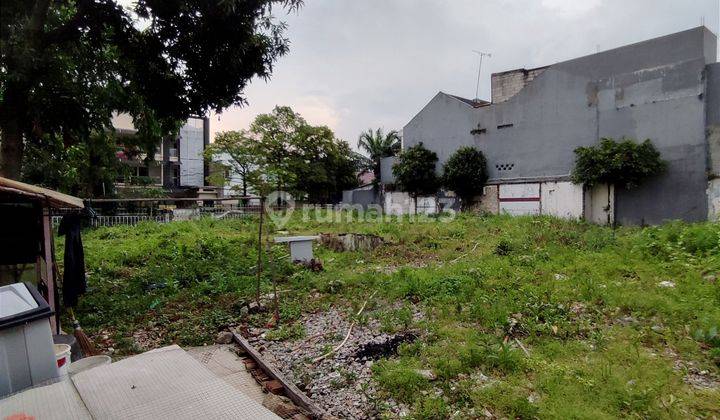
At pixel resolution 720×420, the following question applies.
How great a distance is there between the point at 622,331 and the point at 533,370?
5.19ft

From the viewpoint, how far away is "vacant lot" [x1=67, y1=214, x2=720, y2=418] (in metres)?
3.51

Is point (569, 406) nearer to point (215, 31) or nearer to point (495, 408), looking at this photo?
point (495, 408)

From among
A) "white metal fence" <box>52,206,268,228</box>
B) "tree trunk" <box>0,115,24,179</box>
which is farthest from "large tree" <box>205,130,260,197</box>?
"tree trunk" <box>0,115,24,179</box>

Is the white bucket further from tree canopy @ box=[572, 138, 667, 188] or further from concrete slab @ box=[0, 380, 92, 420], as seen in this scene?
tree canopy @ box=[572, 138, 667, 188]

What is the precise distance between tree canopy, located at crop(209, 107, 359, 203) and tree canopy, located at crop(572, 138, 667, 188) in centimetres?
1890

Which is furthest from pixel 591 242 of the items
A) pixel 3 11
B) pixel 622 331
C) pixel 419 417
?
pixel 3 11

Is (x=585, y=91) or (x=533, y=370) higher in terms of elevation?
(x=585, y=91)

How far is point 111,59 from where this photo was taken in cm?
743

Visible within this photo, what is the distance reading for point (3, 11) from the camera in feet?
17.3

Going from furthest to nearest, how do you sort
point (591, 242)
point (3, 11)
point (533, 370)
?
point (591, 242) → point (3, 11) → point (533, 370)

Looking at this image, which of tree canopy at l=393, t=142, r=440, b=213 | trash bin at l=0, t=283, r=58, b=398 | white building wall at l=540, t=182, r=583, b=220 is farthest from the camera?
tree canopy at l=393, t=142, r=440, b=213

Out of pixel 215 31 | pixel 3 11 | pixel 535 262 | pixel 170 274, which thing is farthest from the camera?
pixel 170 274

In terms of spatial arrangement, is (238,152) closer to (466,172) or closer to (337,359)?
(466,172)

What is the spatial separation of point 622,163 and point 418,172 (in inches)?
361
